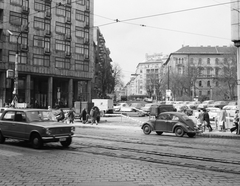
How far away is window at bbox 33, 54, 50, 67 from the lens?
183 ft

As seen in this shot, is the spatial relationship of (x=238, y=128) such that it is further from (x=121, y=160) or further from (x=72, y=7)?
(x=72, y=7)

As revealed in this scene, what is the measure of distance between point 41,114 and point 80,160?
431 cm

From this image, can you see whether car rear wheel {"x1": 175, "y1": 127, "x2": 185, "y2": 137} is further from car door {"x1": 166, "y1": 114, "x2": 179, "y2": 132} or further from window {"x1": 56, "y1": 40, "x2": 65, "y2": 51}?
window {"x1": 56, "y1": 40, "x2": 65, "y2": 51}

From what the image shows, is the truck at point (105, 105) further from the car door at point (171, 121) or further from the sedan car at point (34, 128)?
the sedan car at point (34, 128)

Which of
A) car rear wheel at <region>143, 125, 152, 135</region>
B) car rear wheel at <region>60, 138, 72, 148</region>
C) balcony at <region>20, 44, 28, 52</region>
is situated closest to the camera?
car rear wheel at <region>60, 138, 72, 148</region>

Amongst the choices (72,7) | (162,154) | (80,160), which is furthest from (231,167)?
(72,7)

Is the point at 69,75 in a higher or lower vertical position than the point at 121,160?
higher

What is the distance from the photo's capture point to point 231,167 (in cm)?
→ 883

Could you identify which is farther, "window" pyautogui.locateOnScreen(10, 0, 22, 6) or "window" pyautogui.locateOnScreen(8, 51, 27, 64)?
"window" pyautogui.locateOnScreen(10, 0, 22, 6)

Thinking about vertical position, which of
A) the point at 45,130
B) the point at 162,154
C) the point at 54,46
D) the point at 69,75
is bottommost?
the point at 162,154

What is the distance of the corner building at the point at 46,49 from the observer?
51.4 m

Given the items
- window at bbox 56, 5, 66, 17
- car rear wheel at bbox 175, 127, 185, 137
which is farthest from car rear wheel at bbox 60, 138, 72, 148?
window at bbox 56, 5, 66, 17

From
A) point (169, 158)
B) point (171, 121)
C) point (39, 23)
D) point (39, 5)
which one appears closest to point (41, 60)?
point (39, 23)

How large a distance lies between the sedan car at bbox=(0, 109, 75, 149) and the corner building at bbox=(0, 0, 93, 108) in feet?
121
